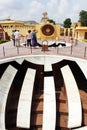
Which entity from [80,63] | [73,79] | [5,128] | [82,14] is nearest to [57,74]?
[73,79]

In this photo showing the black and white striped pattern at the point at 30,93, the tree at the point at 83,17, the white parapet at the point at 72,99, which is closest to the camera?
the black and white striped pattern at the point at 30,93

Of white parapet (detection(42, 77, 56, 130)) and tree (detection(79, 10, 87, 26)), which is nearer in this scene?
white parapet (detection(42, 77, 56, 130))

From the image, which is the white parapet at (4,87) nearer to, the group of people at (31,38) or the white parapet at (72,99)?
the group of people at (31,38)

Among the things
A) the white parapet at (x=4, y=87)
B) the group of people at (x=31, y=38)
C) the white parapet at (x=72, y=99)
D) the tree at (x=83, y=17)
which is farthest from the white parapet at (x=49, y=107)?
the tree at (x=83, y=17)

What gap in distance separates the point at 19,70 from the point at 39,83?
1526 mm

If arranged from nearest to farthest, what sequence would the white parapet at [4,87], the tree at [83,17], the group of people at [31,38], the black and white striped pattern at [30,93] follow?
the white parapet at [4,87] → the black and white striped pattern at [30,93] → the group of people at [31,38] → the tree at [83,17]

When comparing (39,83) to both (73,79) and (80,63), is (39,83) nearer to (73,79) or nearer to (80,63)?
(73,79)

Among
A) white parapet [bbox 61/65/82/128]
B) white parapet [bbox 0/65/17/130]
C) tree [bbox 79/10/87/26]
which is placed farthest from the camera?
tree [bbox 79/10/87/26]

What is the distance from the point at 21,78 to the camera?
36.9 ft

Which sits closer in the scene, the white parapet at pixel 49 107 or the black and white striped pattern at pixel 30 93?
the black and white striped pattern at pixel 30 93

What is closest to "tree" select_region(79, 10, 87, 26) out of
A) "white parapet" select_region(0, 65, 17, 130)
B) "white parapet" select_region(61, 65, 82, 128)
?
"white parapet" select_region(61, 65, 82, 128)

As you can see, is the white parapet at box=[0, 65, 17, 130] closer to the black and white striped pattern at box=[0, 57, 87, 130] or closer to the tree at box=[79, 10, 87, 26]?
the black and white striped pattern at box=[0, 57, 87, 130]

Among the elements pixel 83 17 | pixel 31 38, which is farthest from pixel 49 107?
pixel 83 17

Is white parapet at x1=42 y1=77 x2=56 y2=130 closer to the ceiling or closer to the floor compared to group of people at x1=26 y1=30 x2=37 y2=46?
closer to the floor
